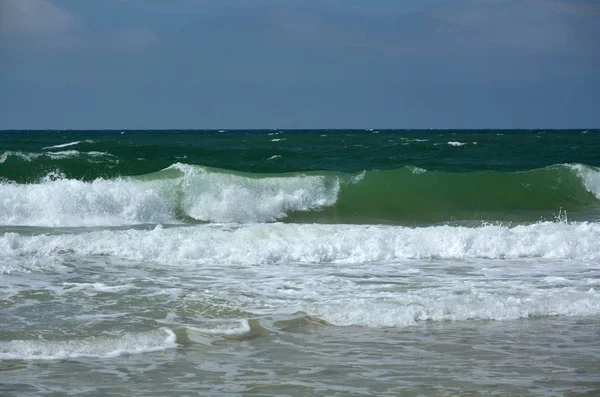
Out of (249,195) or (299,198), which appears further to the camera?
(299,198)

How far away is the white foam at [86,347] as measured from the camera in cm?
621

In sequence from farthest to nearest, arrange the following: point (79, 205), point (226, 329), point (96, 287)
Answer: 1. point (79, 205)
2. point (96, 287)
3. point (226, 329)

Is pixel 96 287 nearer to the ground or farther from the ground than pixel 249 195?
nearer to the ground

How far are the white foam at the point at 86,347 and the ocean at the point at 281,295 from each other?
21 mm

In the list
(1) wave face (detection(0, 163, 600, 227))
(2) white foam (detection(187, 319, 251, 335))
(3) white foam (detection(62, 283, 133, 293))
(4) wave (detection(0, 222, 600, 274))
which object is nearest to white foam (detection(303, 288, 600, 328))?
(2) white foam (detection(187, 319, 251, 335))

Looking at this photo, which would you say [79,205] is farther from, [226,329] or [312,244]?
[226,329]

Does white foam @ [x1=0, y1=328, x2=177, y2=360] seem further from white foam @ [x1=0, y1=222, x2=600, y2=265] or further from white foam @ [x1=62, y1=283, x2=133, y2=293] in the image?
white foam @ [x1=0, y1=222, x2=600, y2=265]

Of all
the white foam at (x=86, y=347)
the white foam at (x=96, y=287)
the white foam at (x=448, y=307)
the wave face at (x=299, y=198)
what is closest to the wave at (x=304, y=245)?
the white foam at (x=96, y=287)

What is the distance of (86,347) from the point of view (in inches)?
253

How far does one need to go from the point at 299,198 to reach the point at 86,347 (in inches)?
479

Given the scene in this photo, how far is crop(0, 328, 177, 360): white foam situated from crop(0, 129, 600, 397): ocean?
0.8 inches

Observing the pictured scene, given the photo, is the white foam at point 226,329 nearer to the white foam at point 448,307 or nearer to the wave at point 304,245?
the white foam at point 448,307

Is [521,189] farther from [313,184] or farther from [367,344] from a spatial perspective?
[367,344]

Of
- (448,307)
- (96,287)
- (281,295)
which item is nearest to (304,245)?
(281,295)
